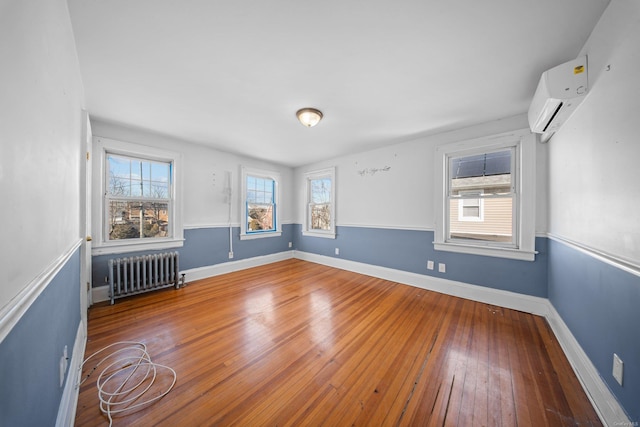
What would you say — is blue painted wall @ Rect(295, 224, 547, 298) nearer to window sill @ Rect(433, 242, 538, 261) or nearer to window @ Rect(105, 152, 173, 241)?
window sill @ Rect(433, 242, 538, 261)

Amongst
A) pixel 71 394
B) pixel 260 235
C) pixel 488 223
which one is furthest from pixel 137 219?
pixel 488 223

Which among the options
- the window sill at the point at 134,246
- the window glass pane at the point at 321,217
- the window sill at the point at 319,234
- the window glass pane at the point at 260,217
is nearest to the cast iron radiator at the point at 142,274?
the window sill at the point at 134,246

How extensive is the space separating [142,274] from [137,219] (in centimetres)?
82

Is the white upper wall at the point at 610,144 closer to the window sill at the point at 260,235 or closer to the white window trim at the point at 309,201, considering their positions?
the white window trim at the point at 309,201

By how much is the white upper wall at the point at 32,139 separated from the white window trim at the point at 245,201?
2954 millimetres

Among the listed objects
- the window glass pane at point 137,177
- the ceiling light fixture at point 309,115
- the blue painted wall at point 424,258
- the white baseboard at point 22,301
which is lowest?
the blue painted wall at point 424,258

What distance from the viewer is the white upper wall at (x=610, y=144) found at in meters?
1.09

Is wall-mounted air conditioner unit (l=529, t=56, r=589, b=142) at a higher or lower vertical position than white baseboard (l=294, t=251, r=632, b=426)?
higher

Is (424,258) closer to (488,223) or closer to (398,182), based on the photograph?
(488,223)

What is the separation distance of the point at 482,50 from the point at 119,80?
3.03 meters

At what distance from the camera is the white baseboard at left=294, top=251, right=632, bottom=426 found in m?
1.26

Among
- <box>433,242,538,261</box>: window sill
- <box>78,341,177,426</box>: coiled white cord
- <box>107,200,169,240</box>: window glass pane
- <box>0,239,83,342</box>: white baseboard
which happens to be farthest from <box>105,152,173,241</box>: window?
<box>433,242,538,261</box>: window sill

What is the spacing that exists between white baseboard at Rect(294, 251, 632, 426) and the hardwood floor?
0.07 meters

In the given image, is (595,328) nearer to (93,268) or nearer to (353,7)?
(353,7)
